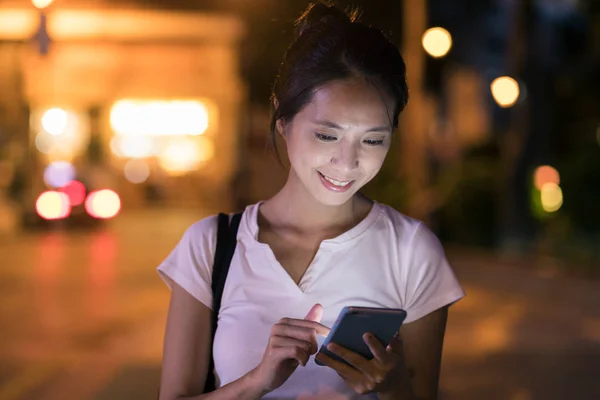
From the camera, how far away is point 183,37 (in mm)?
38375

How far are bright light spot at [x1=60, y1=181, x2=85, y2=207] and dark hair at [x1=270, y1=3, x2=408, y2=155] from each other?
81.9ft

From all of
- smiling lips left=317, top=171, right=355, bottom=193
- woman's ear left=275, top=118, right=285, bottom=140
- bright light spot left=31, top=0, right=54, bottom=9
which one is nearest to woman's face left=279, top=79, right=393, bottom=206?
smiling lips left=317, top=171, right=355, bottom=193

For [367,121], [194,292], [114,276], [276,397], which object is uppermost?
[367,121]

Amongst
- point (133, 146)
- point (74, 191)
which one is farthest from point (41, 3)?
point (133, 146)

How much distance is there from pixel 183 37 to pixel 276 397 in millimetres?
36748

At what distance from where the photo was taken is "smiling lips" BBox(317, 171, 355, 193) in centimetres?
247

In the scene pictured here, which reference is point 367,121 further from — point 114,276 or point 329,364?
point 114,276

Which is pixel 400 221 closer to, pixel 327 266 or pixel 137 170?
pixel 327 266

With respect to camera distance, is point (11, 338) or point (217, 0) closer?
point (11, 338)

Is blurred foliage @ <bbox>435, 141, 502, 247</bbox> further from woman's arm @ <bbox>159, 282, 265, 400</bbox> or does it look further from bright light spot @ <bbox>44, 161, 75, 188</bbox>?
woman's arm @ <bbox>159, 282, 265, 400</bbox>

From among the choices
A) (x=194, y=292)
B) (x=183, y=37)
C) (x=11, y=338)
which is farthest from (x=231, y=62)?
(x=194, y=292)

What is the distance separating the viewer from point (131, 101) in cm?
3984

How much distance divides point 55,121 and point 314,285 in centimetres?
3872

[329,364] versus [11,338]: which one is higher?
[329,364]
